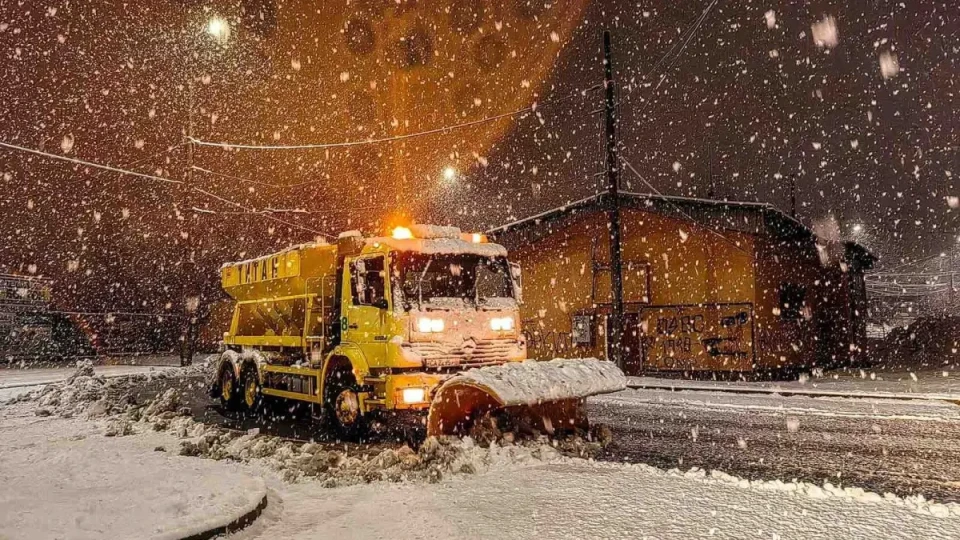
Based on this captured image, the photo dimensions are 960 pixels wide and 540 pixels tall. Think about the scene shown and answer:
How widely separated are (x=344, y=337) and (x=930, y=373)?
83.6 feet

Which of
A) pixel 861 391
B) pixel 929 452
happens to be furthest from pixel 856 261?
pixel 929 452

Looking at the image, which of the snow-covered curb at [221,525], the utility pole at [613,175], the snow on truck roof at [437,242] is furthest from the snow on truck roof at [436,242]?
the utility pole at [613,175]

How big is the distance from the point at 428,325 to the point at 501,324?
1.40m

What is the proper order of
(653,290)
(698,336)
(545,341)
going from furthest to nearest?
1. (545,341)
2. (653,290)
3. (698,336)

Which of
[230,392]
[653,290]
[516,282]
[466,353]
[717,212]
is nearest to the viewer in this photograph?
[466,353]

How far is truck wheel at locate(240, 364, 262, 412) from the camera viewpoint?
45.0 ft

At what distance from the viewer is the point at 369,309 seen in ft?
33.2

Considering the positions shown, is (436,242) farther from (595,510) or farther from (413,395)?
(595,510)

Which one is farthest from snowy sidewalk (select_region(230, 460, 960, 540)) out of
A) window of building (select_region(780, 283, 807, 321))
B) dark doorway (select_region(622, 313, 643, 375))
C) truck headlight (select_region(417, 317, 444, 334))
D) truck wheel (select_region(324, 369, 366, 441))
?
window of building (select_region(780, 283, 807, 321))

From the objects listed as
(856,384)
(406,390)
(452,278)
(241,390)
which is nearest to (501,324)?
(452,278)

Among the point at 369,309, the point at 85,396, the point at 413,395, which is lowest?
the point at 85,396

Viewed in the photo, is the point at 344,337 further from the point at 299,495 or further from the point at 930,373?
the point at 930,373

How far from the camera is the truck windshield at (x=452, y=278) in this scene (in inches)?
399

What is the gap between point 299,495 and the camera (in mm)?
6828
